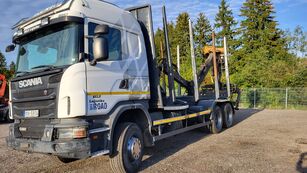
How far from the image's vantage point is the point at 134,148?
5.10 meters

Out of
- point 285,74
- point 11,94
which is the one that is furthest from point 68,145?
point 285,74

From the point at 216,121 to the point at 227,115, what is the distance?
1.32 metres

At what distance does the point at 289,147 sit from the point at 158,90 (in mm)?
4145

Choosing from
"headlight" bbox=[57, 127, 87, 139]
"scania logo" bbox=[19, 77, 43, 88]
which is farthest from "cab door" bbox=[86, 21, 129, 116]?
"scania logo" bbox=[19, 77, 43, 88]

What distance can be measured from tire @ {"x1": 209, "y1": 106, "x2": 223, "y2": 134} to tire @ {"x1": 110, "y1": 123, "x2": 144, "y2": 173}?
14.8 ft

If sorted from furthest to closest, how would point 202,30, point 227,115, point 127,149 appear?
1. point 202,30
2. point 227,115
3. point 127,149

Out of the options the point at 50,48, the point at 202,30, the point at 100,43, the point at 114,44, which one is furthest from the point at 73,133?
the point at 202,30

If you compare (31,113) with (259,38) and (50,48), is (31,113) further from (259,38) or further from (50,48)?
(259,38)

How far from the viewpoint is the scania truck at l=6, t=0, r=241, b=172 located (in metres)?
4.05

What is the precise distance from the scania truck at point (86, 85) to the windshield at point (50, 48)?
2 cm

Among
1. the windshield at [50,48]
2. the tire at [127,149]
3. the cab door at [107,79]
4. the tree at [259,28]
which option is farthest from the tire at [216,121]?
the tree at [259,28]

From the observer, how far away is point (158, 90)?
605cm

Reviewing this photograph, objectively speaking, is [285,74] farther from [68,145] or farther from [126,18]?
[68,145]

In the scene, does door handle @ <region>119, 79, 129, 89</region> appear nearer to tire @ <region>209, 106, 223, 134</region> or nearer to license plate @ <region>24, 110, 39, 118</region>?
license plate @ <region>24, 110, 39, 118</region>
